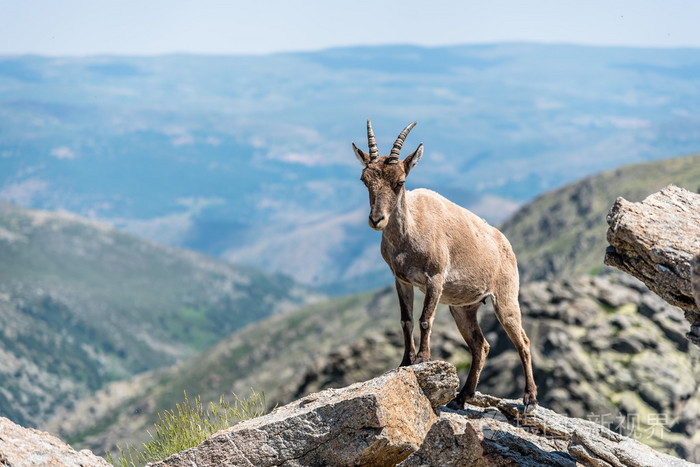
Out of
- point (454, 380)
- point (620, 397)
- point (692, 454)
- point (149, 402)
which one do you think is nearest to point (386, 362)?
point (620, 397)

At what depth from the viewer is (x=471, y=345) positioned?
55.5 feet

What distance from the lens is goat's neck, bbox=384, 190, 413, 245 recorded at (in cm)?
1438

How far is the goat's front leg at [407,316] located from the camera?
1485 centimetres

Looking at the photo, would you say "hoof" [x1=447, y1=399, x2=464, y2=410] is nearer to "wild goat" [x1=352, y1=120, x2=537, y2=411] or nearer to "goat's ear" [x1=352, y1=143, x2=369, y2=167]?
"wild goat" [x1=352, y1=120, x2=537, y2=411]

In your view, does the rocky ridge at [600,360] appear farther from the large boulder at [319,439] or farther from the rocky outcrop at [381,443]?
the large boulder at [319,439]

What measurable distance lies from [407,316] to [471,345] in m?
2.78

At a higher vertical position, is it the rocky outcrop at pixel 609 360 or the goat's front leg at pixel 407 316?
the goat's front leg at pixel 407 316

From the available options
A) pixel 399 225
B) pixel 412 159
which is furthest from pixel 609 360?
pixel 412 159

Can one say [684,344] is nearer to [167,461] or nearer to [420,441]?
[420,441]

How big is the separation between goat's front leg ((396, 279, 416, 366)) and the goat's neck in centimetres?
110

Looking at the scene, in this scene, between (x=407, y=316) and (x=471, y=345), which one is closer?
(x=407, y=316)

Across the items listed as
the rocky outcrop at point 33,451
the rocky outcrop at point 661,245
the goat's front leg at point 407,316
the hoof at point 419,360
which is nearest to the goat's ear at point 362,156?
the goat's front leg at point 407,316

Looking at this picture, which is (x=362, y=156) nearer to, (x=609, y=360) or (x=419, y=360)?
(x=419, y=360)

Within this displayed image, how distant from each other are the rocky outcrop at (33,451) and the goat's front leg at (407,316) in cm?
652
